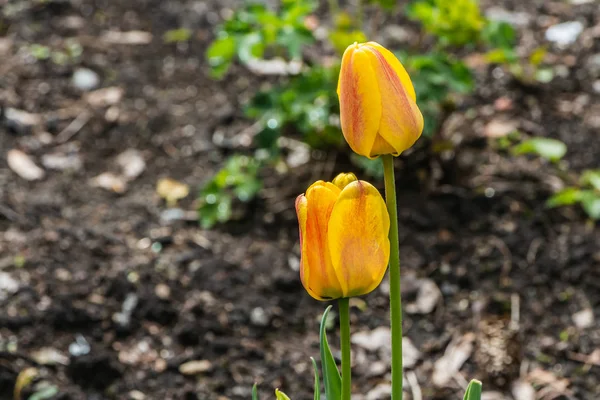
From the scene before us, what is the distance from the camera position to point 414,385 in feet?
7.10

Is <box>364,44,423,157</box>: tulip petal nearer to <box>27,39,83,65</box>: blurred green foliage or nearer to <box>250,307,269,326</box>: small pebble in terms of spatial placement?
<box>250,307,269,326</box>: small pebble

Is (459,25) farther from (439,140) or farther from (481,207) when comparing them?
(481,207)

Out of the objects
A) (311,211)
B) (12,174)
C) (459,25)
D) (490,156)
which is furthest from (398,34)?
(311,211)

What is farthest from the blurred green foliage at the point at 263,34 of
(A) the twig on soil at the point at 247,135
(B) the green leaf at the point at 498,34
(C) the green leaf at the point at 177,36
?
(C) the green leaf at the point at 177,36

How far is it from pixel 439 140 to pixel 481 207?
0.26m

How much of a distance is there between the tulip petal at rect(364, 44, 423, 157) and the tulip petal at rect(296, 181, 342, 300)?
9cm

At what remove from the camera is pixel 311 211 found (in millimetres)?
1114

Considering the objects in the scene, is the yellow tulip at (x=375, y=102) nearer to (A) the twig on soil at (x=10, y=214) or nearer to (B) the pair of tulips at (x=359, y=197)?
(B) the pair of tulips at (x=359, y=197)

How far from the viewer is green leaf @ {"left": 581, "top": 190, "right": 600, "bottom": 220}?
2654 mm

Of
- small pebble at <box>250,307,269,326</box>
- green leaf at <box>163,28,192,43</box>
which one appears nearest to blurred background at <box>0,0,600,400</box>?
small pebble at <box>250,307,269,326</box>

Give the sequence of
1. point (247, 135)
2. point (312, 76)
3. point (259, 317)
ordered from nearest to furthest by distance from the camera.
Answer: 1. point (259, 317)
2. point (312, 76)
3. point (247, 135)

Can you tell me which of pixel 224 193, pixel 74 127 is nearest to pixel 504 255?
pixel 224 193

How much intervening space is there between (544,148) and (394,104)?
188cm

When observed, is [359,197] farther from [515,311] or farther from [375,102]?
[515,311]
